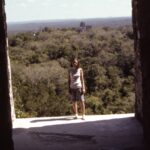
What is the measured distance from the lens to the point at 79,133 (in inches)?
348

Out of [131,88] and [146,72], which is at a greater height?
[146,72]

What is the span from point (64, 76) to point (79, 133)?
24715mm

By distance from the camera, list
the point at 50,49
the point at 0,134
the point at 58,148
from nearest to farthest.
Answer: the point at 0,134
the point at 58,148
the point at 50,49

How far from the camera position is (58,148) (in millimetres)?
7910

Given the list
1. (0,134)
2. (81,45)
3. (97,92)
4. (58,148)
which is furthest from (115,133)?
(81,45)

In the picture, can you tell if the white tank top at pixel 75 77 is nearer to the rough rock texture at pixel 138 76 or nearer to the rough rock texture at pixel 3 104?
the rough rock texture at pixel 138 76

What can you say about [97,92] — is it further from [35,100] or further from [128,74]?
[35,100]

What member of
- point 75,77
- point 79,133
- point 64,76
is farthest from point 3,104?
point 64,76

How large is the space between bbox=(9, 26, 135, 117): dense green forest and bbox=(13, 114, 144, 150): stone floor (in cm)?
407

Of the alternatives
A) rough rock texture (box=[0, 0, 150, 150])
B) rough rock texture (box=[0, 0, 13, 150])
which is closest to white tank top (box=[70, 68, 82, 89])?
rough rock texture (box=[0, 0, 150, 150])

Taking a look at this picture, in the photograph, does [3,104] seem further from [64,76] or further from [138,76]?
[64,76]

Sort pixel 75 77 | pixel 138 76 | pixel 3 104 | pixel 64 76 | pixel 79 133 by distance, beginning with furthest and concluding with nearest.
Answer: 1. pixel 64 76
2. pixel 75 77
3. pixel 138 76
4. pixel 79 133
5. pixel 3 104

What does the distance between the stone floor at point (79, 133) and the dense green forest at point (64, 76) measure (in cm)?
407

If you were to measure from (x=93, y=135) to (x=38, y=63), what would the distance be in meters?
29.7
